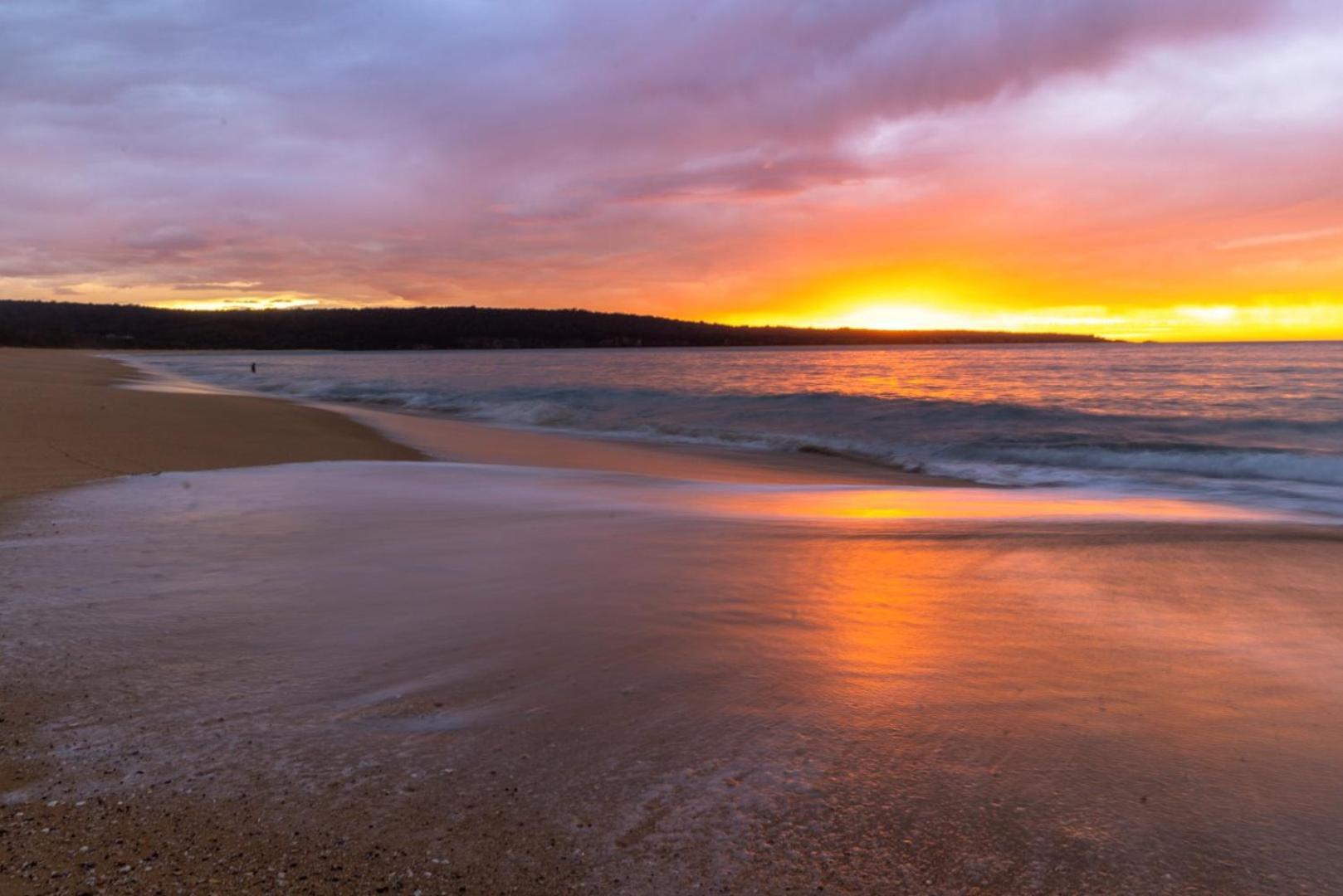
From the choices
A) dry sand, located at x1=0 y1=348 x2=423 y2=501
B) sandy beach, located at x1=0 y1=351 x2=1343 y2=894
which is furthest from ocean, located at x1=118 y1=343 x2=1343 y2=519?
dry sand, located at x1=0 y1=348 x2=423 y2=501

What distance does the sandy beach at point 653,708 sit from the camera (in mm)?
2016

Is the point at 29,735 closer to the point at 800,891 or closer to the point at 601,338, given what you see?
the point at 800,891

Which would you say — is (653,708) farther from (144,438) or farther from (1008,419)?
(1008,419)

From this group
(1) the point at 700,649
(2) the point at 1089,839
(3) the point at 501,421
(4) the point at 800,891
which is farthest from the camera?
(3) the point at 501,421

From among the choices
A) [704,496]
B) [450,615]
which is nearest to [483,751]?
[450,615]

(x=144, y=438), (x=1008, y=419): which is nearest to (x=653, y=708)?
(x=144, y=438)

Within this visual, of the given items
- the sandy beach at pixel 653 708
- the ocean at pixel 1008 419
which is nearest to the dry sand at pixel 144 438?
the sandy beach at pixel 653 708

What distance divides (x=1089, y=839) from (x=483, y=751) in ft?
5.46

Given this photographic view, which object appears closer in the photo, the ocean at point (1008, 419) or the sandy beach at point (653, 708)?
the sandy beach at point (653, 708)

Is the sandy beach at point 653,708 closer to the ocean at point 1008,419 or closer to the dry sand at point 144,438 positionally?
the dry sand at point 144,438

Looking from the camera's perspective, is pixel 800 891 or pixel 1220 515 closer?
pixel 800 891

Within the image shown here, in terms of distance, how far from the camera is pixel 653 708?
114 inches

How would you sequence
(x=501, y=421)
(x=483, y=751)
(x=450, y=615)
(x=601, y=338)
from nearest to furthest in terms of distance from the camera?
(x=483, y=751)
(x=450, y=615)
(x=501, y=421)
(x=601, y=338)

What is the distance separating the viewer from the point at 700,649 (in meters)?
3.51
